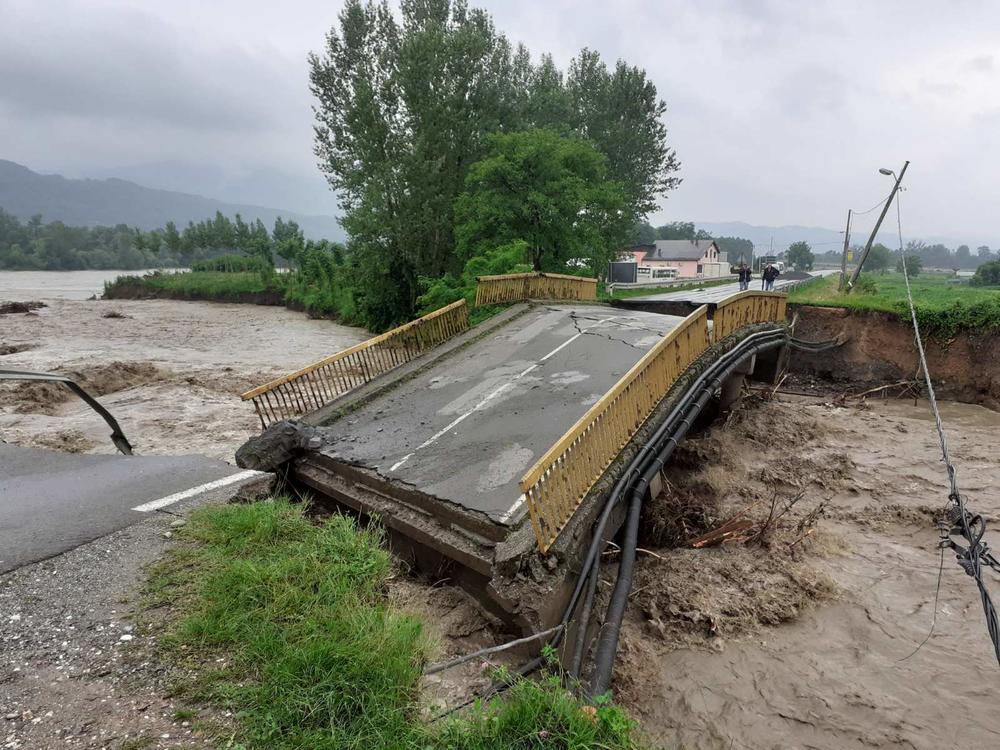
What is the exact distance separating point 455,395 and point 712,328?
4.58 metres

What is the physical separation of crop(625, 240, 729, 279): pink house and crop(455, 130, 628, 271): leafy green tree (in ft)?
177

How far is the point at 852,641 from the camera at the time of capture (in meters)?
5.31

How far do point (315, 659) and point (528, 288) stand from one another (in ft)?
34.6

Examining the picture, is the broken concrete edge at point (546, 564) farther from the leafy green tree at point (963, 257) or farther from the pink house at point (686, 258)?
→ the leafy green tree at point (963, 257)

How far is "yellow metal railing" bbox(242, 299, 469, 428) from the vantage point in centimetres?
717

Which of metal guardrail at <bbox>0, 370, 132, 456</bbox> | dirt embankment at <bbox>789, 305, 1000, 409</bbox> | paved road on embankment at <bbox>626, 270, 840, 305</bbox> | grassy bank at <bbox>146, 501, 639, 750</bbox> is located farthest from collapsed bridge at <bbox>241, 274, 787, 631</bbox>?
paved road on embankment at <bbox>626, 270, 840, 305</bbox>

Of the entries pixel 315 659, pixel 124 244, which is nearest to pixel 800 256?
pixel 315 659

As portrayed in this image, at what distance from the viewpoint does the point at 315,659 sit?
327 cm

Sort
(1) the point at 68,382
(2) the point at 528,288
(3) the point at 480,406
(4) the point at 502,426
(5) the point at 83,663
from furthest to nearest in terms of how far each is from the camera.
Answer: (2) the point at 528,288 < (3) the point at 480,406 < (4) the point at 502,426 < (1) the point at 68,382 < (5) the point at 83,663

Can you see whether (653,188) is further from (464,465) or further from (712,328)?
(464,465)

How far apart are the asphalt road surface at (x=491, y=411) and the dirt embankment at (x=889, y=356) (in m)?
9.99

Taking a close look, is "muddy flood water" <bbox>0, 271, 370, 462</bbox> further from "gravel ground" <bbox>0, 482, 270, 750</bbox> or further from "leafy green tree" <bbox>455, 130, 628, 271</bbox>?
"leafy green tree" <bbox>455, 130, 628, 271</bbox>

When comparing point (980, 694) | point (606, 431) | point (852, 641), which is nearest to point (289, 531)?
point (606, 431)

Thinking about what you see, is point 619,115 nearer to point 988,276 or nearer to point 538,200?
point 538,200
